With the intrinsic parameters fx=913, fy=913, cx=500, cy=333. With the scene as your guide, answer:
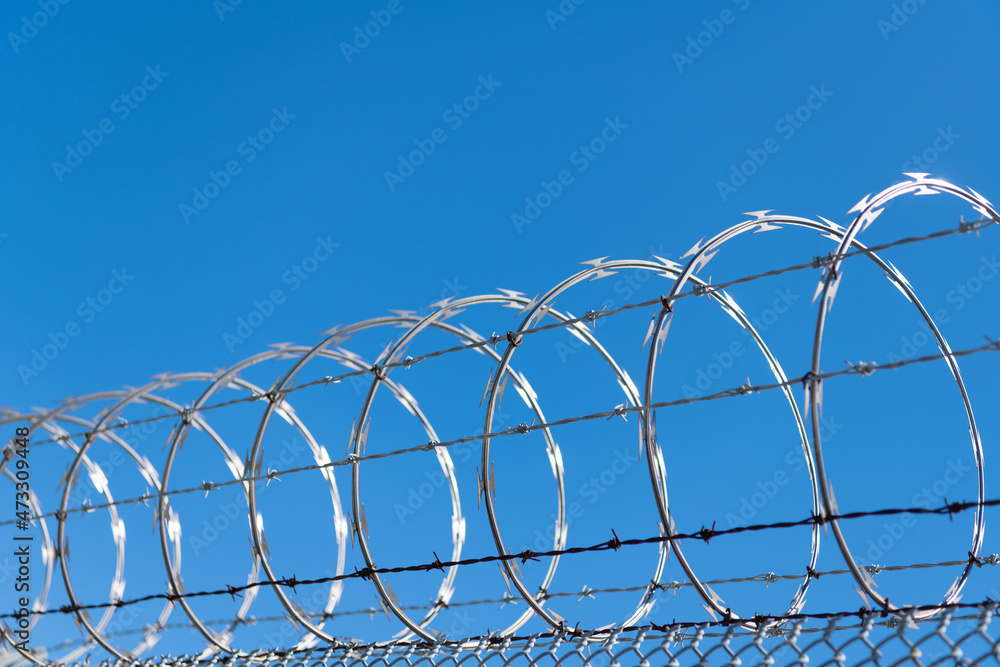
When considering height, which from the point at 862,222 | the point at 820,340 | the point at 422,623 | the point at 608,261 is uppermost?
the point at 608,261

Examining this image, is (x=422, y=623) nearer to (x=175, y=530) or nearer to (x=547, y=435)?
(x=547, y=435)

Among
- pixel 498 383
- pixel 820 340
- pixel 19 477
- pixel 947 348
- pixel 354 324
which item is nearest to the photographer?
pixel 820 340

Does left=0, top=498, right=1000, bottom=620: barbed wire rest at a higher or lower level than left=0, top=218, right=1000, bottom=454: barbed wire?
lower

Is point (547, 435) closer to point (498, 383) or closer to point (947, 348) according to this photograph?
point (498, 383)

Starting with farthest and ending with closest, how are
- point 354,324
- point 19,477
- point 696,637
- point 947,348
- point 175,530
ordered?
1. point 19,477
2. point 175,530
3. point 354,324
4. point 947,348
5. point 696,637

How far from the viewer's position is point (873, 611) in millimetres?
5602

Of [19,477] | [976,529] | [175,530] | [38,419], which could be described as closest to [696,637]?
[976,529]

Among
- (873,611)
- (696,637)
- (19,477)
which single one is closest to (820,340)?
(873,611)

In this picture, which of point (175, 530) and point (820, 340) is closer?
point (820, 340)

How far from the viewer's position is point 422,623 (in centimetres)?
768

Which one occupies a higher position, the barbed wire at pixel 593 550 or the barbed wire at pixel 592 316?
the barbed wire at pixel 592 316

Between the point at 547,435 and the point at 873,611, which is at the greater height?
the point at 547,435

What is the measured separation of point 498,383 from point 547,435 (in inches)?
65.6

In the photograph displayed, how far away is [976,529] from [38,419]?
32.5ft
